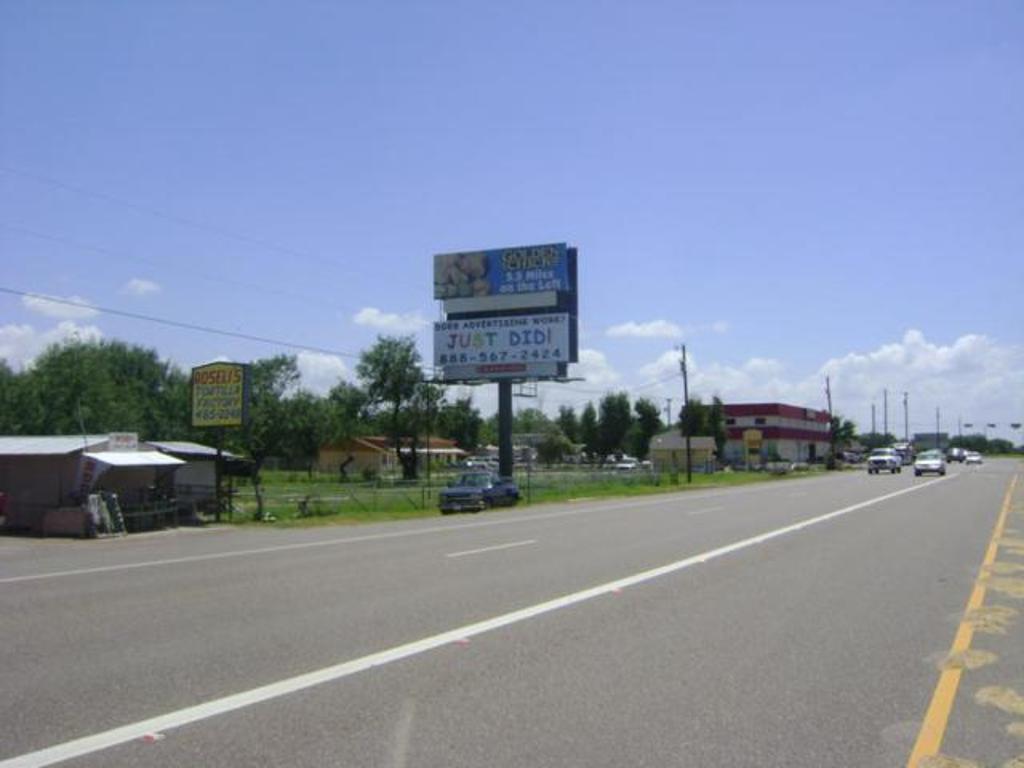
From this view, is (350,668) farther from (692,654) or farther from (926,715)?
(926,715)

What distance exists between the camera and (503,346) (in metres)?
54.9

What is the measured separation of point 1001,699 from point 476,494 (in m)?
28.5

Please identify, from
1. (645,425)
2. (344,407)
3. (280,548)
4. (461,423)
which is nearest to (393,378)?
(344,407)

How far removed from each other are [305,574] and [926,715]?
32.1ft

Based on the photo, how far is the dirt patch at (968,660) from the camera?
26.4 ft

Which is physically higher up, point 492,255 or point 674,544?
point 492,255

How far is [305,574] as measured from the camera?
14.3 meters

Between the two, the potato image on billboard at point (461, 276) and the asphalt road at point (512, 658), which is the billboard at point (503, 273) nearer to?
the potato image on billboard at point (461, 276)

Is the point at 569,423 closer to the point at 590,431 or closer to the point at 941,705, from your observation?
the point at 590,431

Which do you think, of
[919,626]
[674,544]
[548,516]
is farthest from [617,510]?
[919,626]

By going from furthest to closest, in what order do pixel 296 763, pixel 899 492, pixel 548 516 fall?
1. pixel 899 492
2. pixel 548 516
3. pixel 296 763

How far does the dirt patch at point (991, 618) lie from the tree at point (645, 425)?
123 meters

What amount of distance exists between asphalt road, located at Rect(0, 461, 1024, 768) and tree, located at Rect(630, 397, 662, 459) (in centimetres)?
11767

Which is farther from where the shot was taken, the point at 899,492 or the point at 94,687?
the point at 899,492
